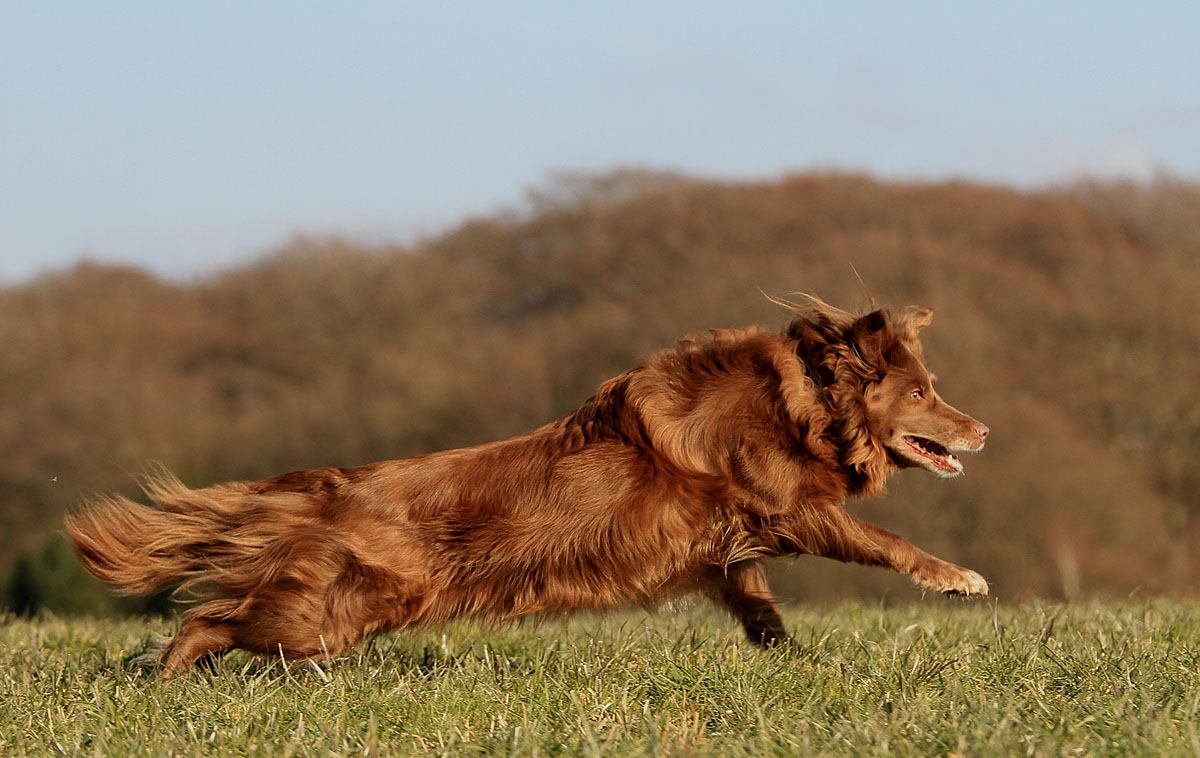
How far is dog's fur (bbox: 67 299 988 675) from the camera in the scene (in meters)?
5.17

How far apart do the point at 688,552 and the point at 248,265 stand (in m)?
38.8

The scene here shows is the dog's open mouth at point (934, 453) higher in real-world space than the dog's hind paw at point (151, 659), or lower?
higher

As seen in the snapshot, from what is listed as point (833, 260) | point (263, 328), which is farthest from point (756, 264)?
point (263, 328)

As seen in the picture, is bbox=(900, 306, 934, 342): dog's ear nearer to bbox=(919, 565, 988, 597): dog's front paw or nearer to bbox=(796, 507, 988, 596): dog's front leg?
bbox=(796, 507, 988, 596): dog's front leg

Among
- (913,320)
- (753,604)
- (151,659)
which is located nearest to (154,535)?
(151,659)

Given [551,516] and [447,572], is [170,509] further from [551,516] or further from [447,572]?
[551,516]

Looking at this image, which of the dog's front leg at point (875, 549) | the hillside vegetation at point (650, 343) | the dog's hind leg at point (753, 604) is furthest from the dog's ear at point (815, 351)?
the hillside vegetation at point (650, 343)

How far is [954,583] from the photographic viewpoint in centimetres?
533

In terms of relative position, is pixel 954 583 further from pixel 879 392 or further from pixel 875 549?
pixel 879 392

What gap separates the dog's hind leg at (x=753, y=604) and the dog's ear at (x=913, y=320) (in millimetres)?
1255

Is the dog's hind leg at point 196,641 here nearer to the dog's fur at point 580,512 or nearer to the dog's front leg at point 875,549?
the dog's fur at point 580,512

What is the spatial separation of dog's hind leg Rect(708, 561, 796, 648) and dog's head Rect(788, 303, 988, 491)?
0.67 m

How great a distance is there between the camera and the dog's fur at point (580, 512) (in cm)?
517

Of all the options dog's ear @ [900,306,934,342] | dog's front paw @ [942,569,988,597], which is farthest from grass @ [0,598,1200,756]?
dog's ear @ [900,306,934,342]
